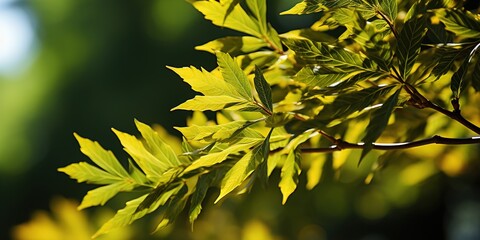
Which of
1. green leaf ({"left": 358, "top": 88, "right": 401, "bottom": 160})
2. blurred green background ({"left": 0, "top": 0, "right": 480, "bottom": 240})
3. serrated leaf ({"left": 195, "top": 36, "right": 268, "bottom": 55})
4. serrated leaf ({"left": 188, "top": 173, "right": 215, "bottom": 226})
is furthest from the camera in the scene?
blurred green background ({"left": 0, "top": 0, "right": 480, "bottom": 240})

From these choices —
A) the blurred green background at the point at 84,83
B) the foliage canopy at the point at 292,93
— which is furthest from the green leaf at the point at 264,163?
the blurred green background at the point at 84,83

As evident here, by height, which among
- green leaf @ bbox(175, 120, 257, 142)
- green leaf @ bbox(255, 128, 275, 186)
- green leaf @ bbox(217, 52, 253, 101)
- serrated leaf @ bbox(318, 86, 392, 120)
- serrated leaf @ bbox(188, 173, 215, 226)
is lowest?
serrated leaf @ bbox(188, 173, 215, 226)

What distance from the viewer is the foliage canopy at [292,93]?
544mm

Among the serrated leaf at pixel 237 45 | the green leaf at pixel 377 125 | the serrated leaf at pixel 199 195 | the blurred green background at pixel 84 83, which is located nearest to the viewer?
the green leaf at pixel 377 125

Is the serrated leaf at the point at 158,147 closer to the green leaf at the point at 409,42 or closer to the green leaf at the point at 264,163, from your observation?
the green leaf at the point at 264,163

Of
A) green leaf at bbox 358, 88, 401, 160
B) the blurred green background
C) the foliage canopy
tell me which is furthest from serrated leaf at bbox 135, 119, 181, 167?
the blurred green background

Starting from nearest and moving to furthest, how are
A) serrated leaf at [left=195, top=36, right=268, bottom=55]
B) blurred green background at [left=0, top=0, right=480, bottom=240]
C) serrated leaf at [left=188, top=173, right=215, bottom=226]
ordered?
serrated leaf at [left=188, top=173, right=215, bottom=226] < serrated leaf at [left=195, top=36, right=268, bottom=55] < blurred green background at [left=0, top=0, right=480, bottom=240]

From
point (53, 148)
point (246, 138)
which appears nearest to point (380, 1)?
point (246, 138)

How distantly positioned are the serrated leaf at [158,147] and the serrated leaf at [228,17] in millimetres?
114

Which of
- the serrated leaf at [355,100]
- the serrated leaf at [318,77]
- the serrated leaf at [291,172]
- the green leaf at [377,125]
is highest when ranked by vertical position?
the serrated leaf at [318,77]

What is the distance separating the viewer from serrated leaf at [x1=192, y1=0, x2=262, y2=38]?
2.16 ft

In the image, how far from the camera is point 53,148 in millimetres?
4719

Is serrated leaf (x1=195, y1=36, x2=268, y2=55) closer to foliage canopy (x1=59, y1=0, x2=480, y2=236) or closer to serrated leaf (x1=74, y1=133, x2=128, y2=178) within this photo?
foliage canopy (x1=59, y1=0, x2=480, y2=236)

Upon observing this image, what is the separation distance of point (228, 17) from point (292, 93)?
0.09 metres
